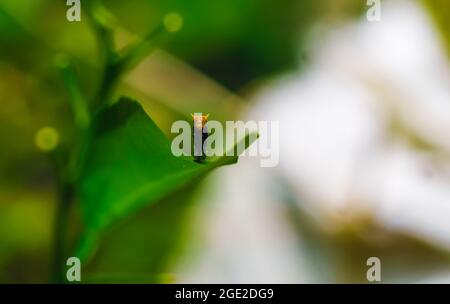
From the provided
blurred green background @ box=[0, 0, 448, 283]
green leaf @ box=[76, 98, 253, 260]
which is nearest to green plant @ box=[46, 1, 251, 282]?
green leaf @ box=[76, 98, 253, 260]

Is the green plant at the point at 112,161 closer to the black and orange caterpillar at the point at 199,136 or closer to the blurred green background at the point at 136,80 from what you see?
the black and orange caterpillar at the point at 199,136

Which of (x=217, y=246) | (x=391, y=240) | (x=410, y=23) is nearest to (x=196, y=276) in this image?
(x=217, y=246)

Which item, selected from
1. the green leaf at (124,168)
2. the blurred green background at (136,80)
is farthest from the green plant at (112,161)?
the blurred green background at (136,80)

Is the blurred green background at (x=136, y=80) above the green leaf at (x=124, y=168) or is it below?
above

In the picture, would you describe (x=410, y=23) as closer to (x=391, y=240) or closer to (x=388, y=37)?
(x=388, y=37)

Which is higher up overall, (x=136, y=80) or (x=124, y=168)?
(x=136, y=80)

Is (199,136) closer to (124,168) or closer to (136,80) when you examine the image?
(124,168)

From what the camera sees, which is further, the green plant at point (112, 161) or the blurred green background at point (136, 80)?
the blurred green background at point (136, 80)

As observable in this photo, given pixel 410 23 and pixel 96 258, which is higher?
pixel 410 23

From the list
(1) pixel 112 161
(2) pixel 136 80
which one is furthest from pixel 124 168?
(2) pixel 136 80
